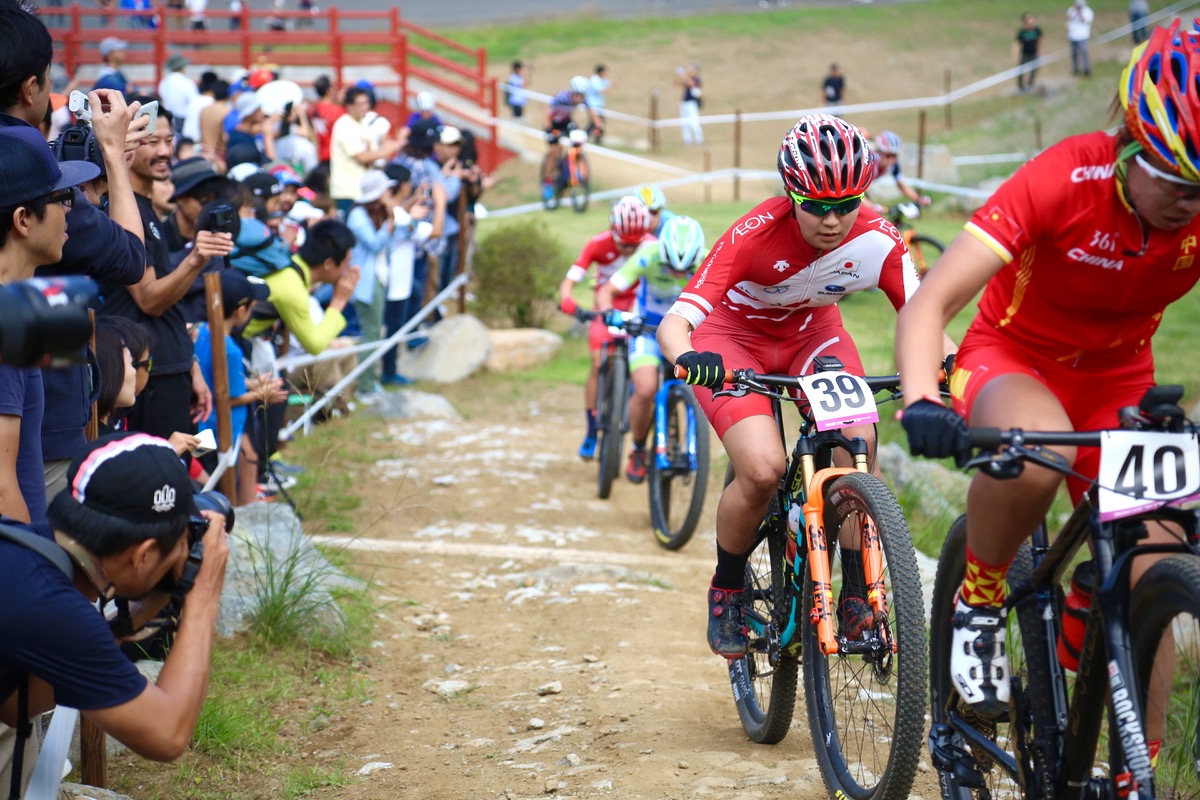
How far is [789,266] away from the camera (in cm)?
476

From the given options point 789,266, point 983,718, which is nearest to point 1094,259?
point 983,718

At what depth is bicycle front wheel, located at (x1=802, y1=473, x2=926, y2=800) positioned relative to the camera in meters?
3.67

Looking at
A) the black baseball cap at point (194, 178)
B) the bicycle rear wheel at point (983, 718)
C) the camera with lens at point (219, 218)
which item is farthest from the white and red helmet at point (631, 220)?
the bicycle rear wheel at point (983, 718)

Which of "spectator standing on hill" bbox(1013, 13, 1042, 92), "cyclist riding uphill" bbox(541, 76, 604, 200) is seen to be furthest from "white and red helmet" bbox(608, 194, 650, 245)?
"spectator standing on hill" bbox(1013, 13, 1042, 92)

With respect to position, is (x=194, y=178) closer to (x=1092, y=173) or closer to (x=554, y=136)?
(x=1092, y=173)

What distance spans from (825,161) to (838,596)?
152 cm

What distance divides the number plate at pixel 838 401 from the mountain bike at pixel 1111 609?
33.8 inches

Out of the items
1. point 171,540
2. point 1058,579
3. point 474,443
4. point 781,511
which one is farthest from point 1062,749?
point 474,443

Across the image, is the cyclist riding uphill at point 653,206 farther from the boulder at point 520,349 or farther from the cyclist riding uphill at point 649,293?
the boulder at point 520,349

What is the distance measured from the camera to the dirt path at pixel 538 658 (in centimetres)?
456

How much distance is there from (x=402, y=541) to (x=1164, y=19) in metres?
32.6

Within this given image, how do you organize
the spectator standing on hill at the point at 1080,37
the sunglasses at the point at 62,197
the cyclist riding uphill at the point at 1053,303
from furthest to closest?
1. the spectator standing on hill at the point at 1080,37
2. the sunglasses at the point at 62,197
3. the cyclist riding uphill at the point at 1053,303

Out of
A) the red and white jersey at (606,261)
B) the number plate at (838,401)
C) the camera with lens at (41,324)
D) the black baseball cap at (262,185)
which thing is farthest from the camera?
the red and white jersey at (606,261)

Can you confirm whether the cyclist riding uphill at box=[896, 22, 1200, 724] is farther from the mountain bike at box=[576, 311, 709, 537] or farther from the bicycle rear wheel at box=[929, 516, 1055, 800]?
the mountain bike at box=[576, 311, 709, 537]
